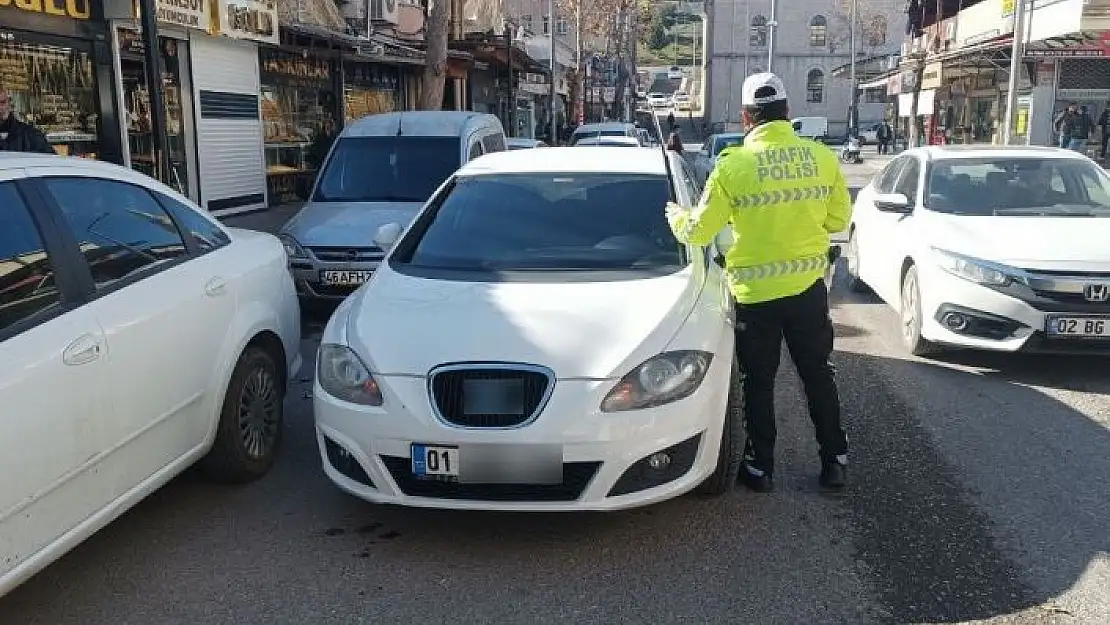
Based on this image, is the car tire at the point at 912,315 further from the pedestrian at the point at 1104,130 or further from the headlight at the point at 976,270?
the pedestrian at the point at 1104,130

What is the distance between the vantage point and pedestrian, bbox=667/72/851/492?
14.5 feet

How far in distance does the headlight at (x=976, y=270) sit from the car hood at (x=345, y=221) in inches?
168

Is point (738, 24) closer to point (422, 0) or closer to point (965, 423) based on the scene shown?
point (422, 0)

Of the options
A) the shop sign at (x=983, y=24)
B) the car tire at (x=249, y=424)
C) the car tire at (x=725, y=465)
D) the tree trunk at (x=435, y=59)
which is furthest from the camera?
the shop sign at (x=983, y=24)

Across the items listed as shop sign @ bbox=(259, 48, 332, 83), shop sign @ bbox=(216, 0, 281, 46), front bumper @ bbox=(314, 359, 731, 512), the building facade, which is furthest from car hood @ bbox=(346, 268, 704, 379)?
the building facade

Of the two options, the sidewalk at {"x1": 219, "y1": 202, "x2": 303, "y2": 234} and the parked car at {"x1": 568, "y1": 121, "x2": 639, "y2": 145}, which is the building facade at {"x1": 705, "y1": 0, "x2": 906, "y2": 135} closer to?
the parked car at {"x1": 568, "y1": 121, "x2": 639, "y2": 145}

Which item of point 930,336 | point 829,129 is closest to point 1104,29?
point 930,336

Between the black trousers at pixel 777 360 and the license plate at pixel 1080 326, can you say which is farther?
the license plate at pixel 1080 326

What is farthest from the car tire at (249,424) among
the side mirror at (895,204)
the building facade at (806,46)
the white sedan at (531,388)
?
the building facade at (806,46)

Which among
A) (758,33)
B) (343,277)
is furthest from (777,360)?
(758,33)

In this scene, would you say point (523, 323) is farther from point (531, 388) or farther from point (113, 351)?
point (113, 351)

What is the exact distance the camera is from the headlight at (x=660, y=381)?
3.89 metres

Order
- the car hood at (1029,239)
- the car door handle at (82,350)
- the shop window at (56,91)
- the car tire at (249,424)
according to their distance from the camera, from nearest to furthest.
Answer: the car door handle at (82,350) < the car tire at (249,424) < the car hood at (1029,239) < the shop window at (56,91)

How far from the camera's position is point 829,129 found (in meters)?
68.2
